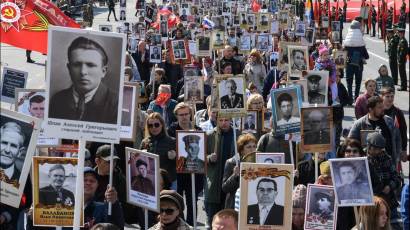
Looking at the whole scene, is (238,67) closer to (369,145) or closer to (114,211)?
(369,145)

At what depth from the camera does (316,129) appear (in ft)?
29.0

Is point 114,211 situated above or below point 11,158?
below

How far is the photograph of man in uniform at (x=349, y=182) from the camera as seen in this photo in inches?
265

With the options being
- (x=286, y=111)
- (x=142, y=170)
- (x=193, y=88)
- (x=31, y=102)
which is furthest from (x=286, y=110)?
(x=193, y=88)

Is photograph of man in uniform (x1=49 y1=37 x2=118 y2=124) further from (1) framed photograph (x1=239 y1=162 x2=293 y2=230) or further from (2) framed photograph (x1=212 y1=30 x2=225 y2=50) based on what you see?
(2) framed photograph (x1=212 y1=30 x2=225 y2=50)

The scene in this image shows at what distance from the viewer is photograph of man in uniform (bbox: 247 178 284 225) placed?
6.56 m

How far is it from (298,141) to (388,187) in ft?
3.50

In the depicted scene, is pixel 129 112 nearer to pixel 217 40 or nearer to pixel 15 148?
pixel 15 148

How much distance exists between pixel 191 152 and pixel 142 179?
5.47ft

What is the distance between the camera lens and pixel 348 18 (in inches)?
2158

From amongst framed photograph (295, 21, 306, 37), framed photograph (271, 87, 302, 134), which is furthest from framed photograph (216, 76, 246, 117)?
framed photograph (295, 21, 306, 37)

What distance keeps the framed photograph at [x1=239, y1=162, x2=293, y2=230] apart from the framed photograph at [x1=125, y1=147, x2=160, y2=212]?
827 millimetres

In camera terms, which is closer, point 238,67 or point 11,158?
point 11,158

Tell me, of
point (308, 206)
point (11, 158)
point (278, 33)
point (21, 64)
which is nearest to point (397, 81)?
point (278, 33)
